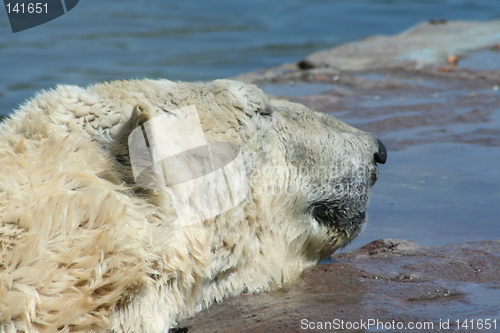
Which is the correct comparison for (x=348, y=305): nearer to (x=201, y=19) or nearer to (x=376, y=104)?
(x=376, y=104)

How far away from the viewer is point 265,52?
12.4 metres

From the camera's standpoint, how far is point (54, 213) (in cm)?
218

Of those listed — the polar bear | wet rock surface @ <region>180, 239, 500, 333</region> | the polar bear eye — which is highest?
the polar bear

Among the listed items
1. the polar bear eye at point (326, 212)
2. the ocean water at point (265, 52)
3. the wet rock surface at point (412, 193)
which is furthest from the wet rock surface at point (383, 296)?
the ocean water at point (265, 52)

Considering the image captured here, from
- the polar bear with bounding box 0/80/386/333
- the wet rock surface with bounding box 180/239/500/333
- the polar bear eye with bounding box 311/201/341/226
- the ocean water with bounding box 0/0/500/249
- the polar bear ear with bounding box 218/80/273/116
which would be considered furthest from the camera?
the ocean water with bounding box 0/0/500/249

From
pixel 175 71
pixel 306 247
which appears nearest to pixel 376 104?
pixel 306 247

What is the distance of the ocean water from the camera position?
14.0 feet

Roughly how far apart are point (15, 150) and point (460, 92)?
587 cm

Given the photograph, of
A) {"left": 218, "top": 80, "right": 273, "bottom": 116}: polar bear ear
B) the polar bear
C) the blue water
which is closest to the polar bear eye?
the polar bear

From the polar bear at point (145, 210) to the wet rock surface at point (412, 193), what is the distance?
21cm

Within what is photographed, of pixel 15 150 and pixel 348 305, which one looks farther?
pixel 348 305

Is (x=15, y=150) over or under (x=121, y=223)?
over

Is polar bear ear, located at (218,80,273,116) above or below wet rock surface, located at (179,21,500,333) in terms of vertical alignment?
above

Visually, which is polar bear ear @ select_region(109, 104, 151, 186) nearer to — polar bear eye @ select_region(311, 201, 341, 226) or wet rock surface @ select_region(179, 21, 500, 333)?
wet rock surface @ select_region(179, 21, 500, 333)
